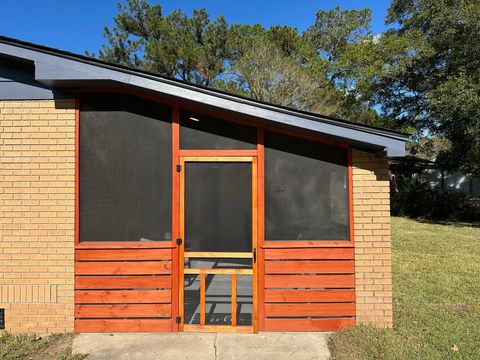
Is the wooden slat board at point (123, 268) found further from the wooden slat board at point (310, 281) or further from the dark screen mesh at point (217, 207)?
the wooden slat board at point (310, 281)

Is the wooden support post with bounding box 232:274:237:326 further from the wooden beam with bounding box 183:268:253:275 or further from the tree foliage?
the tree foliage


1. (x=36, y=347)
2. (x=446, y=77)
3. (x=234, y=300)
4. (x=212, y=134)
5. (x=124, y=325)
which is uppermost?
(x=446, y=77)

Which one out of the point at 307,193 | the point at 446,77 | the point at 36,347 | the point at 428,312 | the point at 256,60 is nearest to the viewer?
the point at 36,347

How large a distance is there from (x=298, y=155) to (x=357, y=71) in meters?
13.9

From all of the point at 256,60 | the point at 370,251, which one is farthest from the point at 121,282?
the point at 256,60

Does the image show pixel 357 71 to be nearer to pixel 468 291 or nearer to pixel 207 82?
pixel 207 82

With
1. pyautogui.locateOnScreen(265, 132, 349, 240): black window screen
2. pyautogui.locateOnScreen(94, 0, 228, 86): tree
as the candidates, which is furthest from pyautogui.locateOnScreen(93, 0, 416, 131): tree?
pyautogui.locateOnScreen(265, 132, 349, 240): black window screen

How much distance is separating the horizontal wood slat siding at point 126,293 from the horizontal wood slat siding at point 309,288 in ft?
4.12

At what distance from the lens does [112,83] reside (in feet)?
14.0

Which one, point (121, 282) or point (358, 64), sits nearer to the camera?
point (121, 282)

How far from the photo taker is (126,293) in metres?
4.40

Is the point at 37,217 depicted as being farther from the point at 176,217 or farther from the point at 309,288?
the point at 309,288

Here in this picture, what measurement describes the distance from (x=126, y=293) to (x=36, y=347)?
3.51ft

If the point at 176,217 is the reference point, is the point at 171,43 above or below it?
above
